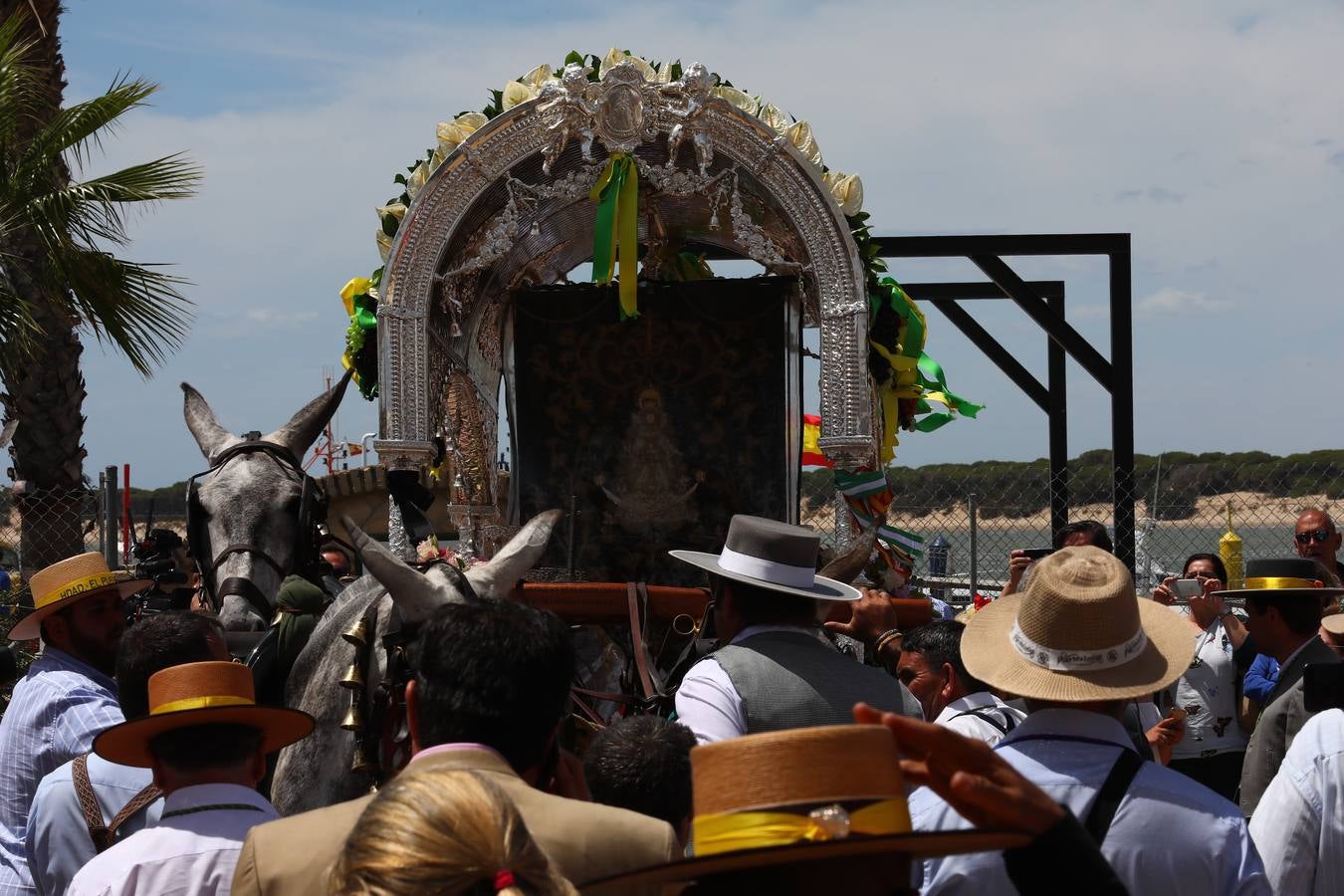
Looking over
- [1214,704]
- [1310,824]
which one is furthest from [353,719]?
[1214,704]

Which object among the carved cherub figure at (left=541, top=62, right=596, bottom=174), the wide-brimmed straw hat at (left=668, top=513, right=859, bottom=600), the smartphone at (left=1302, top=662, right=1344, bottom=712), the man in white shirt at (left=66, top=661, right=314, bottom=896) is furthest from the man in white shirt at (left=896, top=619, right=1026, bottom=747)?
the carved cherub figure at (left=541, top=62, right=596, bottom=174)

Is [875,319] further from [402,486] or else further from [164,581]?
[164,581]

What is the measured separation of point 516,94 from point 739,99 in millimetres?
1388

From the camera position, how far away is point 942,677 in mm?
4656

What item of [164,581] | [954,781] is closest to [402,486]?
[164,581]

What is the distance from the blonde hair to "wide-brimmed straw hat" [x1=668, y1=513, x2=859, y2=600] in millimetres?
2286

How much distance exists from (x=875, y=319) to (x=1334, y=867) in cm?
628

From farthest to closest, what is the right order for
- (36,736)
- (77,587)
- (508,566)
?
(77,587) → (36,736) → (508,566)

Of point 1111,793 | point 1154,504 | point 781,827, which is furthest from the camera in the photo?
point 1154,504

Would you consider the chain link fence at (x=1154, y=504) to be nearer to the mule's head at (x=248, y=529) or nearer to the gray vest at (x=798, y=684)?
the mule's head at (x=248, y=529)

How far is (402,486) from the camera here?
7.91 metres

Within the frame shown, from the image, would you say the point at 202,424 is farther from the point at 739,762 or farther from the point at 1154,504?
the point at 1154,504

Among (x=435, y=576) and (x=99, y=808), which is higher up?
(x=435, y=576)

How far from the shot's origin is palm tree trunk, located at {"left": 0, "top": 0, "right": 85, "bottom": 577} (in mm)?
10141
